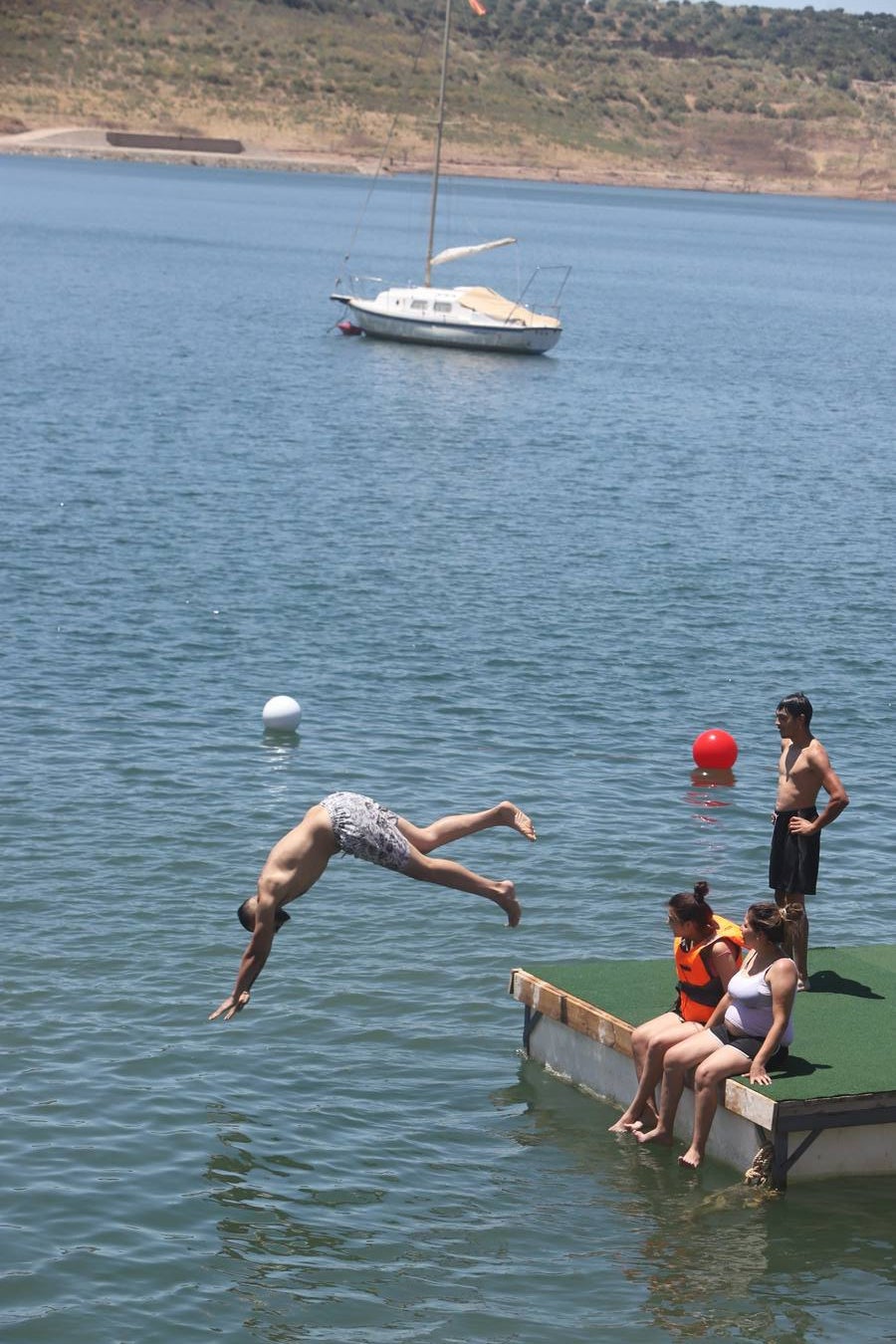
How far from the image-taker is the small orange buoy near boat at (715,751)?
23.3 metres

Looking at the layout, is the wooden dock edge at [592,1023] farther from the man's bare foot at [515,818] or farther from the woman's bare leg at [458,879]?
the man's bare foot at [515,818]

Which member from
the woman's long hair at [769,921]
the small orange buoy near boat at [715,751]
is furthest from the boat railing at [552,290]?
the woman's long hair at [769,921]

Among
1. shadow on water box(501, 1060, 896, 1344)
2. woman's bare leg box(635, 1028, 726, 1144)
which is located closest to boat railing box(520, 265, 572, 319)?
woman's bare leg box(635, 1028, 726, 1144)

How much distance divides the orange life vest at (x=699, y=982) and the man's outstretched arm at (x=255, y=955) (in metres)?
2.80

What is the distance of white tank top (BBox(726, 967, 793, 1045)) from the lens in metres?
12.8

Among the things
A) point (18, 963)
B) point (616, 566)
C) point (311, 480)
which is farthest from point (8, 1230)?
point (311, 480)

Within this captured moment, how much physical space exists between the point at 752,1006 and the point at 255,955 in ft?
10.7

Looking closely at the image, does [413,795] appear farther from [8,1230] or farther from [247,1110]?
[8,1230]

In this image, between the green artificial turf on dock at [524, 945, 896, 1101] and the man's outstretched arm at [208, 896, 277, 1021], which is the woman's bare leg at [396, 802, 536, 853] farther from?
the green artificial turf on dock at [524, 945, 896, 1101]

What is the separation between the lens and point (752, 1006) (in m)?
12.9

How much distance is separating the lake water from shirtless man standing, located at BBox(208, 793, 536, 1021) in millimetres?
1863

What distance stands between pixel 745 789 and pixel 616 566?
523 inches

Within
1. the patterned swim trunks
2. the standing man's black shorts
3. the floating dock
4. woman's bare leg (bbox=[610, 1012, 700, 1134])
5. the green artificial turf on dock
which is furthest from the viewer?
the standing man's black shorts

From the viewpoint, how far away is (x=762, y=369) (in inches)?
2854
